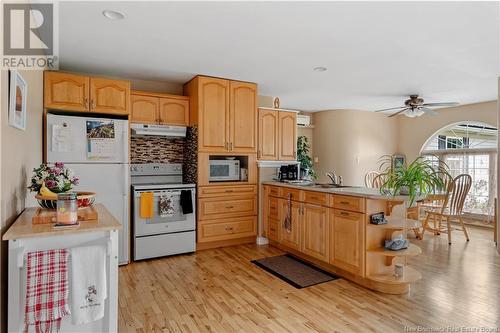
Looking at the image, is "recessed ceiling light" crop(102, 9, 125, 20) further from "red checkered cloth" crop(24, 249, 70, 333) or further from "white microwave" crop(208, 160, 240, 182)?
"white microwave" crop(208, 160, 240, 182)

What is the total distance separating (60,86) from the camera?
3414 millimetres

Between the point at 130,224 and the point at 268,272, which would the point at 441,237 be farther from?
the point at 130,224

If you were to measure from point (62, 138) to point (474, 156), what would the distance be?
279 inches

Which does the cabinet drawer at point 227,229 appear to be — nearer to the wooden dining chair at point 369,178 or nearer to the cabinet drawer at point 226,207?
the cabinet drawer at point 226,207

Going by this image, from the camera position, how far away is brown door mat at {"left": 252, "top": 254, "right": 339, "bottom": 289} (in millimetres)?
3113

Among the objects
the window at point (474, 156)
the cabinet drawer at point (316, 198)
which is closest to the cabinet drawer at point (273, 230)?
the cabinet drawer at point (316, 198)

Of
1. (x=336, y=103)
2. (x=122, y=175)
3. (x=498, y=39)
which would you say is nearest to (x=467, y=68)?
(x=498, y=39)

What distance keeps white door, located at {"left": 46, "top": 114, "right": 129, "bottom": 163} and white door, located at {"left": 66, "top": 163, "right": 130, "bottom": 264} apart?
0.09m

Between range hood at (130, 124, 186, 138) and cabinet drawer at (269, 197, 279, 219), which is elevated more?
range hood at (130, 124, 186, 138)

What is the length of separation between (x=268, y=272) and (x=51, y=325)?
7.30 feet

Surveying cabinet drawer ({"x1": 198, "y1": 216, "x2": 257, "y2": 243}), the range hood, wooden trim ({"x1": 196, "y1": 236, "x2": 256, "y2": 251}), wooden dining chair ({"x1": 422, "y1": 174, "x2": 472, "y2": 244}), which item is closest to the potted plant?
the range hood

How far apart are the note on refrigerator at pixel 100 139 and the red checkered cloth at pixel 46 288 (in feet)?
7.11

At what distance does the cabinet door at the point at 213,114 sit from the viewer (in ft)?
13.5

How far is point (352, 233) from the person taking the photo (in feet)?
9.94
